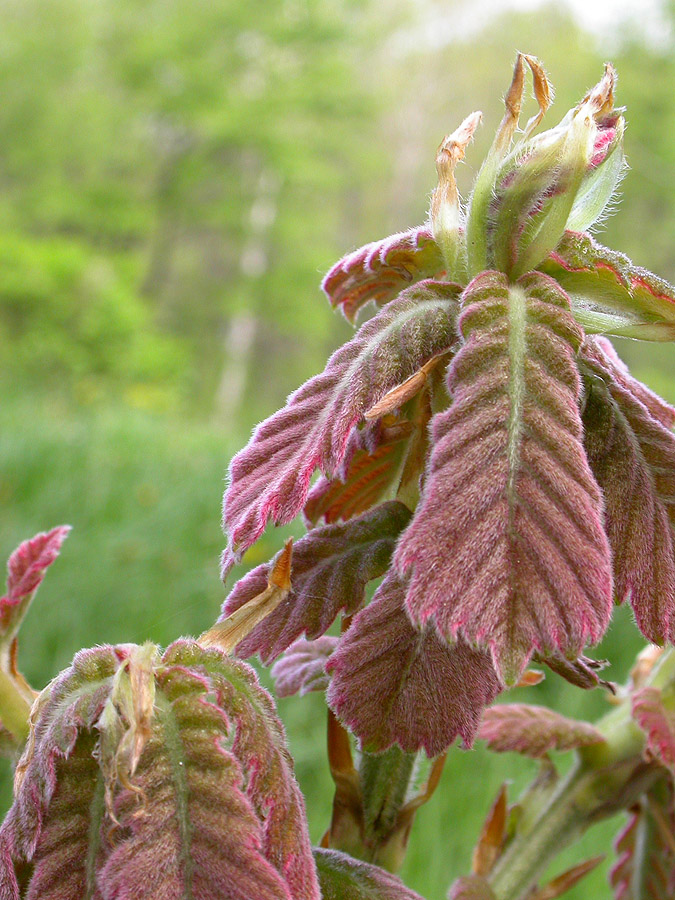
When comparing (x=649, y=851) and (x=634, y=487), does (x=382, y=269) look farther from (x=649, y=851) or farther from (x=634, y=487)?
(x=649, y=851)

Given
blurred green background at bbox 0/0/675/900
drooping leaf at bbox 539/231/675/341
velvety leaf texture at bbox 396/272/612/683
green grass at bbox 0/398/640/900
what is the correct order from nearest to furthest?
velvety leaf texture at bbox 396/272/612/683 < drooping leaf at bbox 539/231/675/341 < green grass at bbox 0/398/640/900 < blurred green background at bbox 0/0/675/900

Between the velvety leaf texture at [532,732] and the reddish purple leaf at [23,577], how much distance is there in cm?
40

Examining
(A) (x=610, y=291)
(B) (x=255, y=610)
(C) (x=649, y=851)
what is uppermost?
(A) (x=610, y=291)

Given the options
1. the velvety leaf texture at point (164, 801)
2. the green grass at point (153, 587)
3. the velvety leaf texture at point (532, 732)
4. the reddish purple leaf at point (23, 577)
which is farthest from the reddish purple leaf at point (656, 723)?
the green grass at point (153, 587)

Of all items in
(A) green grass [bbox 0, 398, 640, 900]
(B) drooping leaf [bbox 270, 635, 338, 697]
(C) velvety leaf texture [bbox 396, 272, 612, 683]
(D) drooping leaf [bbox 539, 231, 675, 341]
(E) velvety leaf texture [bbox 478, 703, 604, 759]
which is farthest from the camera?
(A) green grass [bbox 0, 398, 640, 900]

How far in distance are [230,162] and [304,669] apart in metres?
19.6

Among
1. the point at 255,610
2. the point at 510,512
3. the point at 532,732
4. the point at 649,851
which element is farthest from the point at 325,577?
the point at 649,851

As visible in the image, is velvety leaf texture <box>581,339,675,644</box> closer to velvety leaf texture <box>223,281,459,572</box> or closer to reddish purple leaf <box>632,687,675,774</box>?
velvety leaf texture <box>223,281,459,572</box>

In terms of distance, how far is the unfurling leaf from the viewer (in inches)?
20.9

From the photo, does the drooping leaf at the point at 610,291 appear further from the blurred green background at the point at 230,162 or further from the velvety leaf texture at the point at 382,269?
the blurred green background at the point at 230,162

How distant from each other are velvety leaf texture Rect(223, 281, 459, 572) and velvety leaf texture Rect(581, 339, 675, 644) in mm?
97

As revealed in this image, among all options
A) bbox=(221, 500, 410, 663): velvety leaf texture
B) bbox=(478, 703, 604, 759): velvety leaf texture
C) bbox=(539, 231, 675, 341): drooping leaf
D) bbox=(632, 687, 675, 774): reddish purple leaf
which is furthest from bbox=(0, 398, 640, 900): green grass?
bbox=(539, 231, 675, 341): drooping leaf

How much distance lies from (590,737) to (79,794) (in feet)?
1.62

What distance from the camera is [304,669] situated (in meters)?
0.66
